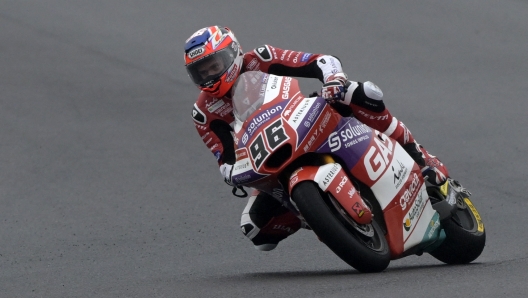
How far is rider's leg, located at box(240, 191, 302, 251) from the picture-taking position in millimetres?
6250

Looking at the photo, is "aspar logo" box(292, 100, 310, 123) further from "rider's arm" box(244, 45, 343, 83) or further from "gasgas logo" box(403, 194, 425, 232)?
"gasgas logo" box(403, 194, 425, 232)

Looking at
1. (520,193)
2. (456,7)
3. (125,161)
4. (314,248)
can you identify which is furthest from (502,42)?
(314,248)

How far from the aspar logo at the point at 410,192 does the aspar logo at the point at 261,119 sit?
973 mm

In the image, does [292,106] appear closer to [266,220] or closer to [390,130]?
[390,130]

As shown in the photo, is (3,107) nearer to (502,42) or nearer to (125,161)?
(125,161)

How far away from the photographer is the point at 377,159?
567 cm

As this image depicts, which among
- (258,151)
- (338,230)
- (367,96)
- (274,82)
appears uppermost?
(274,82)

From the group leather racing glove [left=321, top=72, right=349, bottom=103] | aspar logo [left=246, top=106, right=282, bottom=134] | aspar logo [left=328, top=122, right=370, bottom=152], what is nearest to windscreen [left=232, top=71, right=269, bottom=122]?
aspar logo [left=246, top=106, right=282, bottom=134]

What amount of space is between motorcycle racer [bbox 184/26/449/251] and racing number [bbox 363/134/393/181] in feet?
0.79

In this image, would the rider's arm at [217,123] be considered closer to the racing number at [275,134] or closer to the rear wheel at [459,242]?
the racing number at [275,134]

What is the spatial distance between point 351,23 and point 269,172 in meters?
8.72

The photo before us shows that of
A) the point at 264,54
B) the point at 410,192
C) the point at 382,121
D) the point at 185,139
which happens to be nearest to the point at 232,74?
the point at 264,54

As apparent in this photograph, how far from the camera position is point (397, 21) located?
538 inches

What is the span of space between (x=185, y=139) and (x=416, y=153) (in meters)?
4.39
